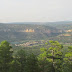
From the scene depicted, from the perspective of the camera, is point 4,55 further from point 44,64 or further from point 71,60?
point 71,60

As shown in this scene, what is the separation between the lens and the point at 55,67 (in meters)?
25.4

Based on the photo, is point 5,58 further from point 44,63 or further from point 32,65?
point 44,63

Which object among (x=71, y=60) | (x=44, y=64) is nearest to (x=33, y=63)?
(x=44, y=64)

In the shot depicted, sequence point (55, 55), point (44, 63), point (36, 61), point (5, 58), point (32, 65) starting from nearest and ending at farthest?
point (32, 65)
point (36, 61)
point (5, 58)
point (55, 55)
point (44, 63)

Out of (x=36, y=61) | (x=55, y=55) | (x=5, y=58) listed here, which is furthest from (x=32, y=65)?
(x=55, y=55)

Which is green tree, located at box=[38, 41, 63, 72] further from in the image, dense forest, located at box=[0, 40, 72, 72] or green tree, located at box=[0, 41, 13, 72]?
green tree, located at box=[0, 41, 13, 72]

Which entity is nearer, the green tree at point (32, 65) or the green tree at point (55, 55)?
the green tree at point (32, 65)

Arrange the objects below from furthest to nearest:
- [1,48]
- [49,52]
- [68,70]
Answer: [49,52]
[1,48]
[68,70]

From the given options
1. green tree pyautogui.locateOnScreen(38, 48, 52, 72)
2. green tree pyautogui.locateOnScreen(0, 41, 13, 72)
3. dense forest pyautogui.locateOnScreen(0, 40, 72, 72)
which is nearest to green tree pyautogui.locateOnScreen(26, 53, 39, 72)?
dense forest pyautogui.locateOnScreen(0, 40, 72, 72)

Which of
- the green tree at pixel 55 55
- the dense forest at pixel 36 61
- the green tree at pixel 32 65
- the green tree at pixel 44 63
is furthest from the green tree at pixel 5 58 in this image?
A: the green tree at pixel 55 55

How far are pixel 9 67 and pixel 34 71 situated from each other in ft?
16.2

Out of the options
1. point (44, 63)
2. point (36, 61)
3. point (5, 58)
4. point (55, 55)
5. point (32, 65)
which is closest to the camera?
point (32, 65)

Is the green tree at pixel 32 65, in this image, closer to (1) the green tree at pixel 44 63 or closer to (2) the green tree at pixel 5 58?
(1) the green tree at pixel 44 63

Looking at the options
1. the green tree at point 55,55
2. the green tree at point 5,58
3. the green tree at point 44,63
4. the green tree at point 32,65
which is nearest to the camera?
the green tree at point 32,65
